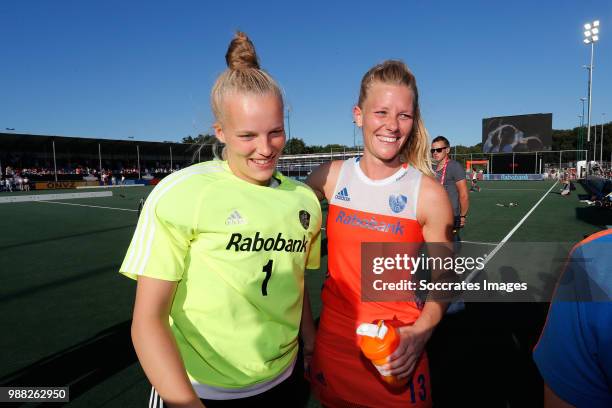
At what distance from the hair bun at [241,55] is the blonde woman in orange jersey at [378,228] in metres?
0.67

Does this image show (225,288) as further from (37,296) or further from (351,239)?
(37,296)

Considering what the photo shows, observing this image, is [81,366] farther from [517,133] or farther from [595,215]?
[517,133]

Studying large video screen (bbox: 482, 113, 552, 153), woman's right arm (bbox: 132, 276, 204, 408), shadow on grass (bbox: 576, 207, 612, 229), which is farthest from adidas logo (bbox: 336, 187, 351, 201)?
large video screen (bbox: 482, 113, 552, 153)

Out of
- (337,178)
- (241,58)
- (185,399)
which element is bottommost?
(185,399)

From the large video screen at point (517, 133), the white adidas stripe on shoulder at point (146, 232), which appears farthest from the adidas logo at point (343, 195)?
the large video screen at point (517, 133)

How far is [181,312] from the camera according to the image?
1267mm

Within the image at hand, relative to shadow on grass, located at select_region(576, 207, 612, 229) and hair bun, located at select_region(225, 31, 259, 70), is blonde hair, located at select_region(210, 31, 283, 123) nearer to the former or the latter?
hair bun, located at select_region(225, 31, 259, 70)

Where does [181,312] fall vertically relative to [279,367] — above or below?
above

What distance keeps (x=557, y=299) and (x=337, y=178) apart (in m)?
1.32

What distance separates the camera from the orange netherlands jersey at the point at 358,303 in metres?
1.73

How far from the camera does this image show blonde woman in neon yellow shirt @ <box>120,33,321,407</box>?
1111 millimetres

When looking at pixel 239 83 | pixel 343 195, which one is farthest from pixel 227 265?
pixel 343 195

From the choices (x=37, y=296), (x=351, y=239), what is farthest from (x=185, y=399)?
(x=37, y=296)

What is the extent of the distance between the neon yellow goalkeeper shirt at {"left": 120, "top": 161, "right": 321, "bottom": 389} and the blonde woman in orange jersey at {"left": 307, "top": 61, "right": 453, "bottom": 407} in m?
0.46
